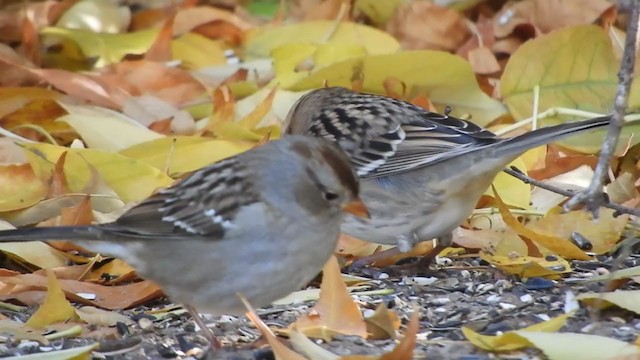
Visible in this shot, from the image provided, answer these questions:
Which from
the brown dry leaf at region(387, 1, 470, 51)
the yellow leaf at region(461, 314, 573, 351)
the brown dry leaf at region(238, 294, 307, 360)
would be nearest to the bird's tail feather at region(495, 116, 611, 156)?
the yellow leaf at region(461, 314, 573, 351)

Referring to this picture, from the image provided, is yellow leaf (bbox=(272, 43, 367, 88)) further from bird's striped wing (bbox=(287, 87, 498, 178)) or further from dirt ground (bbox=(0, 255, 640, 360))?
dirt ground (bbox=(0, 255, 640, 360))

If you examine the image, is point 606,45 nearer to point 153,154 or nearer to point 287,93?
point 287,93

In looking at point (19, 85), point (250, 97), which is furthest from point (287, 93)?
point (19, 85)

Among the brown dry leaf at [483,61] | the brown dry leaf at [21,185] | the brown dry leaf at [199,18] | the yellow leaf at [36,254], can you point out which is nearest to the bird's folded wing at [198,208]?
the yellow leaf at [36,254]

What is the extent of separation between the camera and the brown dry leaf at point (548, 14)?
192 inches

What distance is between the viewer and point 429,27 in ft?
16.8

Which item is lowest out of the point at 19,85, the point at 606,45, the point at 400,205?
the point at 19,85

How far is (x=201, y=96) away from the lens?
15.4 ft

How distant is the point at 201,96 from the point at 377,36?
0.77 meters

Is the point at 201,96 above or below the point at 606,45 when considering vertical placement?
below

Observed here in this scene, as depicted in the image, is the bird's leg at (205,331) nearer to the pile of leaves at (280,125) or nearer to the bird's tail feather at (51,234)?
the pile of leaves at (280,125)

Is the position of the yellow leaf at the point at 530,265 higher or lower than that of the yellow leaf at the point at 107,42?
higher

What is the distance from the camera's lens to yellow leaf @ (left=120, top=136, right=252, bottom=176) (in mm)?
3938

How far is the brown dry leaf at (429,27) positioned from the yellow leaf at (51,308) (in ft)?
7.97
